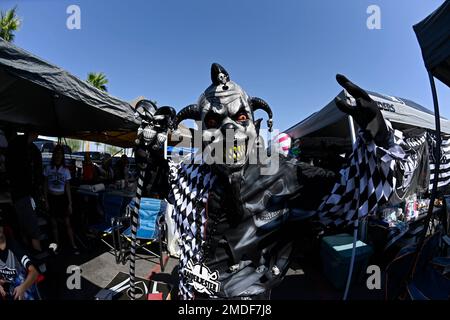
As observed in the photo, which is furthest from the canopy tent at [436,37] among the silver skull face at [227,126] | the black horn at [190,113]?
the black horn at [190,113]

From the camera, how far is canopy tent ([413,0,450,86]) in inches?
46.8

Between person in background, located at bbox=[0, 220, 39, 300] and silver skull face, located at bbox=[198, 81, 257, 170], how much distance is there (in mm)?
2031

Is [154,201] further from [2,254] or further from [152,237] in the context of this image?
[2,254]

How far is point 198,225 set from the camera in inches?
51.9

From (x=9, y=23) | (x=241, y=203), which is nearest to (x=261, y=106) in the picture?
(x=241, y=203)

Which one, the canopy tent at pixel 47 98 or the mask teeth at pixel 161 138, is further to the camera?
the canopy tent at pixel 47 98

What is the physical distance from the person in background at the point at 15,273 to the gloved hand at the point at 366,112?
106 inches

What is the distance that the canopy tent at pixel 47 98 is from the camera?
190 centimetres

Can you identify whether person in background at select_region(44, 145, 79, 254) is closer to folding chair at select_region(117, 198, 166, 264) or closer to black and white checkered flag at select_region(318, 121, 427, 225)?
folding chair at select_region(117, 198, 166, 264)

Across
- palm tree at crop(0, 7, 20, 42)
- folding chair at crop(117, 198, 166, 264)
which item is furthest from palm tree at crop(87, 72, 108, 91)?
folding chair at crop(117, 198, 166, 264)

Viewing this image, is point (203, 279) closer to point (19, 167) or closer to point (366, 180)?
point (366, 180)

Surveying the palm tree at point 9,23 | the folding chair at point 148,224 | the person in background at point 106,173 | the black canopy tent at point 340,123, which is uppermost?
the palm tree at point 9,23

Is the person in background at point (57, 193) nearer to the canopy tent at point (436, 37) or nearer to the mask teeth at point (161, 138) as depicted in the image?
the mask teeth at point (161, 138)
